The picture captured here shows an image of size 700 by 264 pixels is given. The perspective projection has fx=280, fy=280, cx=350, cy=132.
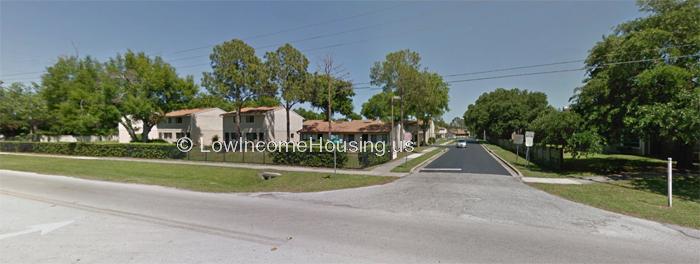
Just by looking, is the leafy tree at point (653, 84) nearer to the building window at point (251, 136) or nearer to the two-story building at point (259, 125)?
the two-story building at point (259, 125)

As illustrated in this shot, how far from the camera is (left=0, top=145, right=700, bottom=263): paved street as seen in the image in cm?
435

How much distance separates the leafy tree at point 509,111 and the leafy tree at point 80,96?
60.7 meters

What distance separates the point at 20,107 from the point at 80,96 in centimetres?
2510

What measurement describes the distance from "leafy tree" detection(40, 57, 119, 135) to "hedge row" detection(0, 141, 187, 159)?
2.05 meters

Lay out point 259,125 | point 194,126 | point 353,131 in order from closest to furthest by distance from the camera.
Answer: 1. point 259,125
2. point 194,126
3. point 353,131

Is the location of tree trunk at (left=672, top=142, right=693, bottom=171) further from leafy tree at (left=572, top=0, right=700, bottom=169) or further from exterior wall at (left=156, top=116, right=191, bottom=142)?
exterior wall at (left=156, top=116, right=191, bottom=142)

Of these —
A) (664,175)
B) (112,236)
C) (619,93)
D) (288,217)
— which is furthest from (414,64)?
(112,236)

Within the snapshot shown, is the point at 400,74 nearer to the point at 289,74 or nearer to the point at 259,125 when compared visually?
the point at 289,74

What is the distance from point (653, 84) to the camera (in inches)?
501

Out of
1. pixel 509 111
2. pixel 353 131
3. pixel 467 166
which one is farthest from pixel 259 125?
pixel 509 111

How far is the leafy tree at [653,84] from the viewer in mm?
11375

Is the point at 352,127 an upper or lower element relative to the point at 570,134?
upper

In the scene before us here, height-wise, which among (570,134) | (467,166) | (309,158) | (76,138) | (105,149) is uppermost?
(570,134)

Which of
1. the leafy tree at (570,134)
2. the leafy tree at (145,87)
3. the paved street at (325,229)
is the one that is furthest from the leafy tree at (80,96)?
the leafy tree at (570,134)
